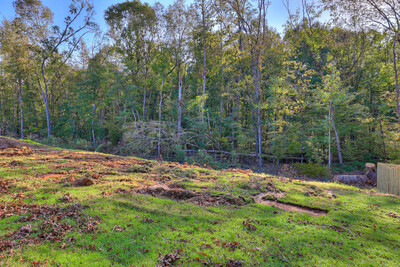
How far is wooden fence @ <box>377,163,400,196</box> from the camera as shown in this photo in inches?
303

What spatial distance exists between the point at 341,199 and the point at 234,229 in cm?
379

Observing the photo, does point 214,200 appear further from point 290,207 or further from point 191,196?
point 290,207

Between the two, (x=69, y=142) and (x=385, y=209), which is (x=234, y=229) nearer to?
(x=385, y=209)

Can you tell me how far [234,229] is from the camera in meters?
3.60

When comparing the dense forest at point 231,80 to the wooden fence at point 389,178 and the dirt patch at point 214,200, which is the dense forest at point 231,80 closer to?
the wooden fence at point 389,178

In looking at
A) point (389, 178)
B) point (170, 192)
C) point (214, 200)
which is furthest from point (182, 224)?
point (389, 178)

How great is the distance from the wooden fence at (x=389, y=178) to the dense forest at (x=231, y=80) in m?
4.40

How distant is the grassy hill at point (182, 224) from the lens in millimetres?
2750

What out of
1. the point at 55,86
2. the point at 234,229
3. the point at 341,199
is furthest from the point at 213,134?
the point at 55,86

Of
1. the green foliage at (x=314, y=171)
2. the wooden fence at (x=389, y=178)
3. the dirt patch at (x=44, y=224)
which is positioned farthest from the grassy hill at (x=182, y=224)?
A: the green foliage at (x=314, y=171)

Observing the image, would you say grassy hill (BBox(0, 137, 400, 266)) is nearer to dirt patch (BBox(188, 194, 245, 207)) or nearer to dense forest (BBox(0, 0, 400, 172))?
dirt patch (BBox(188, 194, 245, 207))

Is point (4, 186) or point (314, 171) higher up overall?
point (4, 186)

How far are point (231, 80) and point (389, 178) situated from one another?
14710 mm

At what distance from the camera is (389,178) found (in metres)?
8.18
